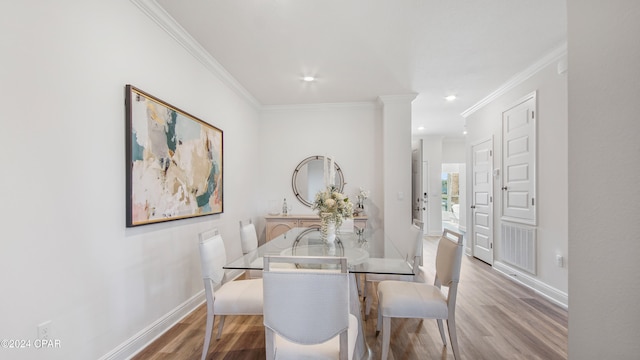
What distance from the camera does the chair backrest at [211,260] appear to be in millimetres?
1826

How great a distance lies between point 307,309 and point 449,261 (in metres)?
1.15

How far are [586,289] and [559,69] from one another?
3033 mm

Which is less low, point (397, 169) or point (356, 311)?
point (397, 169)

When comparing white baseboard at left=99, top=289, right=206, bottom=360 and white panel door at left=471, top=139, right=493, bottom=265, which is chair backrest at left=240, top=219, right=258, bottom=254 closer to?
white baseboard at left=99, top=289, right=206, bottom=360

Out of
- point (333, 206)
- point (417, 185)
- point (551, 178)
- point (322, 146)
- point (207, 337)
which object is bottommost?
point (207, 337)

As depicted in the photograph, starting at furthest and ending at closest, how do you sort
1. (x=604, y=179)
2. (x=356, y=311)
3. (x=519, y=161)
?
(x=519, y=161), (x=356, y=311), (x=604, y=179)

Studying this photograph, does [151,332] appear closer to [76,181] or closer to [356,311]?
[76,181]

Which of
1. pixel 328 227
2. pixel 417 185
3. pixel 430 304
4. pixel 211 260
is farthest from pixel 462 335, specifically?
pixel 417 185

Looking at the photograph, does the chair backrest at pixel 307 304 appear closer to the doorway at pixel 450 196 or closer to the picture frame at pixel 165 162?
the picture frame at pixel 165 162

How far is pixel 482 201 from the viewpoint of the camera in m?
4.41

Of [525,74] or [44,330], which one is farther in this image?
[525,74]

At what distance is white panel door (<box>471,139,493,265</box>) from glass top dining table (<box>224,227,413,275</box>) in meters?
2.43

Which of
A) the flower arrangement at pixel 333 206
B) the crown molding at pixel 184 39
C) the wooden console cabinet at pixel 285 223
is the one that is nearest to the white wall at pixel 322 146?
the wooden console cabinet at pixel 285 223

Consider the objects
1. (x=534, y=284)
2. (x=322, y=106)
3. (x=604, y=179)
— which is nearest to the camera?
(x=604, y=179)
